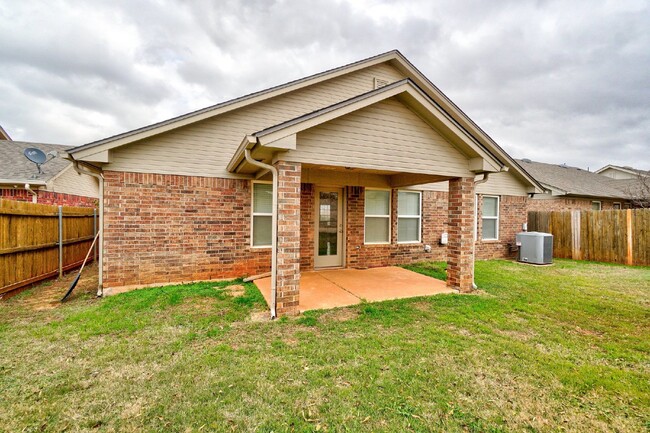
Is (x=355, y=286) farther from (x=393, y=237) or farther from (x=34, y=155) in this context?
(x=34, y=155)

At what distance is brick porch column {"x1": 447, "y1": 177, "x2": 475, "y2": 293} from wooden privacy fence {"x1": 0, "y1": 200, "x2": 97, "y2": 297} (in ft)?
29.5

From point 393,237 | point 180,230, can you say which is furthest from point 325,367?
point 393,237

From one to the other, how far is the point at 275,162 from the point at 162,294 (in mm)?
3522

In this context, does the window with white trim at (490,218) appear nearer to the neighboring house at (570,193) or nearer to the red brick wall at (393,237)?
the red brick wall at (393,237)

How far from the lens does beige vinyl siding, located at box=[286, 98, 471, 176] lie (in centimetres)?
470

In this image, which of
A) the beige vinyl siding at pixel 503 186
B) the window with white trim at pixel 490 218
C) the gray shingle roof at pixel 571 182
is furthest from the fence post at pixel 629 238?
the gray shingle roof at pixel 571 182

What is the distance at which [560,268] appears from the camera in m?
9.25

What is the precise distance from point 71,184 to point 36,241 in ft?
24.6

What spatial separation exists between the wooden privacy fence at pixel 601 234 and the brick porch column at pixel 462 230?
8.45 metres

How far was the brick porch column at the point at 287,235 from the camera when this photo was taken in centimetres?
441

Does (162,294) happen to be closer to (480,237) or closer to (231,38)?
(480,237)

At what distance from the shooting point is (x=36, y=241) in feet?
21.0

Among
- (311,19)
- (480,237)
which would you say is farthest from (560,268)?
(311,19)

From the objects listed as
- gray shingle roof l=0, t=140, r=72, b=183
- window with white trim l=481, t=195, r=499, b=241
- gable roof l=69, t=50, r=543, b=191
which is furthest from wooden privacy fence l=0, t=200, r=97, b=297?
window with white trim l=481, t=195, r=499, b=241
